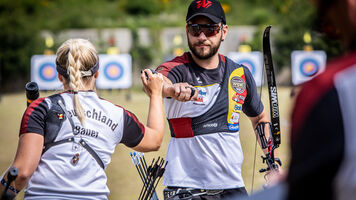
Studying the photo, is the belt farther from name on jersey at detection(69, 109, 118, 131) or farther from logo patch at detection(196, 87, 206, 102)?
name on jersey at detection(69, 109, 118, 131)

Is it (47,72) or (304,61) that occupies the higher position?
(304,61)

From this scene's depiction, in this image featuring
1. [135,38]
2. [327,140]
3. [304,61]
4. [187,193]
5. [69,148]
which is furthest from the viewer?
[135,38]

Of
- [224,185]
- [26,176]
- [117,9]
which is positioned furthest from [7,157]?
[117,9]

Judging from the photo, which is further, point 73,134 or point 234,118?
point 234,118

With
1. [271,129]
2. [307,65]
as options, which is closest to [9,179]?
[271,129]

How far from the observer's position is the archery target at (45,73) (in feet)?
45.8

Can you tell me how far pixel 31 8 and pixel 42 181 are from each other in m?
22.5

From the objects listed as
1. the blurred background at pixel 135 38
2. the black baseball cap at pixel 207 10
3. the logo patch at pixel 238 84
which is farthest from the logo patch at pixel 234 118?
the blurred background at pixel 135 38

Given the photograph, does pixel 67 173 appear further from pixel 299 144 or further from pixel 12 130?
pixel 12 130

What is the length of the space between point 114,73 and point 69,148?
13.0m

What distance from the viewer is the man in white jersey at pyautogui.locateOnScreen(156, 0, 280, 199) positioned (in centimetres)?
236

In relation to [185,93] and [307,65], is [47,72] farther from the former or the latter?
[185,93]

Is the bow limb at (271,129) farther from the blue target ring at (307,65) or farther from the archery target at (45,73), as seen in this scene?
the blue target ring at (307,65)

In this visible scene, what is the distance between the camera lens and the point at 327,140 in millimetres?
775
